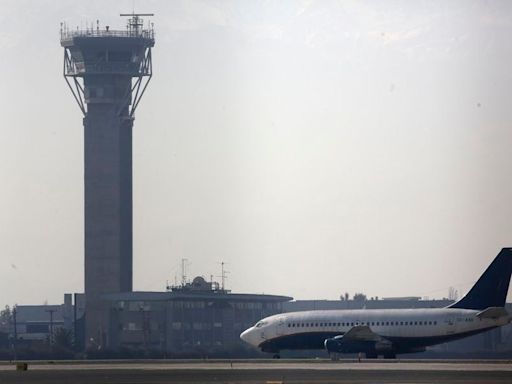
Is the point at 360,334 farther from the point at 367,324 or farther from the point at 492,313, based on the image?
the point at 492,313

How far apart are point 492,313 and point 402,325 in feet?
25.4

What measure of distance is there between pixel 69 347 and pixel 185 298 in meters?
20.3

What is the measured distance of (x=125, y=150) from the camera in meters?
193

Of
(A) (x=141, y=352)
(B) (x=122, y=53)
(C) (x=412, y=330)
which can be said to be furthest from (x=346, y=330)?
(B) (x=122, y=53)

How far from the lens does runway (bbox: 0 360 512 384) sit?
8219 centimetres

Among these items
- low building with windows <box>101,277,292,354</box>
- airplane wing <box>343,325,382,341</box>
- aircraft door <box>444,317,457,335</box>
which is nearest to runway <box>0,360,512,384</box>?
airplane wing <box>343,325,382,341</box>

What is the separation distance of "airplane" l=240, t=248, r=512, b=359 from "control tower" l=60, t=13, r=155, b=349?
6623 cm

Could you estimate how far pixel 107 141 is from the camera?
190750 millimetres

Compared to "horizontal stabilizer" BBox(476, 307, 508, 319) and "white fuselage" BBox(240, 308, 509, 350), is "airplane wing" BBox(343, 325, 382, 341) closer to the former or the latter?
"white fuselage" BBox(240, 308, 509, 350)

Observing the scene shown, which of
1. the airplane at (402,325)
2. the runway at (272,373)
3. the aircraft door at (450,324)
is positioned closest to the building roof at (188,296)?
the airplane at (402,325)

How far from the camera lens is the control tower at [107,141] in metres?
188

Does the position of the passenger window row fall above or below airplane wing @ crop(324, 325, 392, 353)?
above

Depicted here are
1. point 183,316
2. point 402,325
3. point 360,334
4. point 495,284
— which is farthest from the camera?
point 183,316

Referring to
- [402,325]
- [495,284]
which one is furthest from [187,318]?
[495,284]
